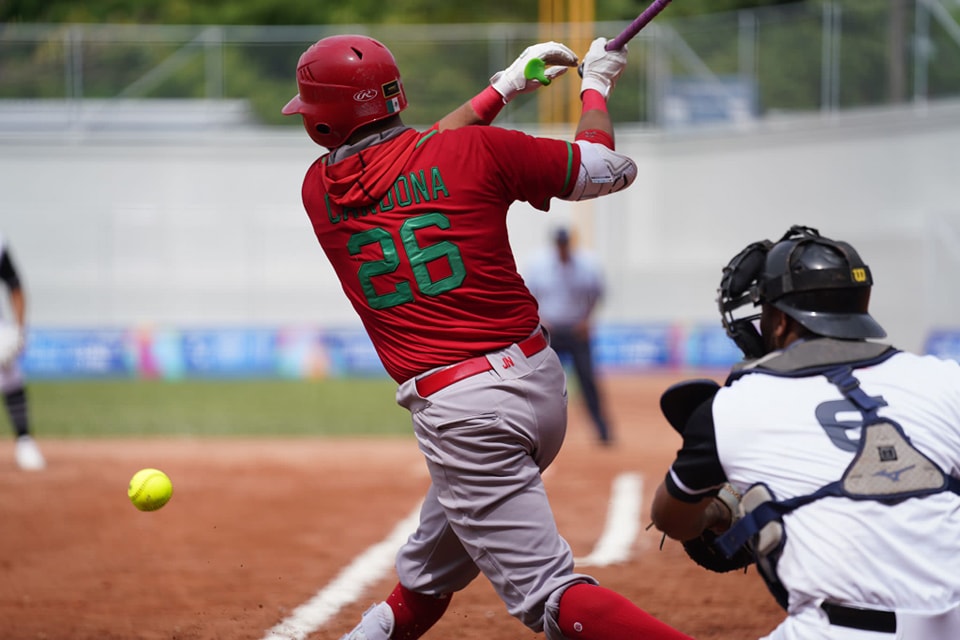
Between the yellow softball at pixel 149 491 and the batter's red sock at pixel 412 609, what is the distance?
1375 mm

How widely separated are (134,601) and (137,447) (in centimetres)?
631

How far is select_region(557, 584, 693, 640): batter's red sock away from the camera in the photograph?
10.5ft

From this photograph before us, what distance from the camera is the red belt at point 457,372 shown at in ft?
10.9

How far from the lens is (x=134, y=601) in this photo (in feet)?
17.6

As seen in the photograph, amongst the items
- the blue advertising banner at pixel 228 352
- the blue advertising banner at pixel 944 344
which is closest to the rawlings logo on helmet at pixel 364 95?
the blue advertising banner at pixel 944 344

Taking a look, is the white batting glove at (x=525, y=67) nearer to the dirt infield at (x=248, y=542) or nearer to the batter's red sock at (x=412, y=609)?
the batter's red sock at (x=412, y=609)

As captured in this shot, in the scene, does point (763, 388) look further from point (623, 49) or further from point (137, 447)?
point (137, 447)

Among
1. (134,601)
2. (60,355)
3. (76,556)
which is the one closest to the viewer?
(134,601)

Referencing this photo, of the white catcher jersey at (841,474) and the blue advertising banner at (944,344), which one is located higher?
the white catcher jersey at (841,474)

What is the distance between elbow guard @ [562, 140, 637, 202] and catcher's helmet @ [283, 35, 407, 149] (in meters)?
0.62

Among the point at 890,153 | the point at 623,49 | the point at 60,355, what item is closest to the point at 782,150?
the point at 890,153

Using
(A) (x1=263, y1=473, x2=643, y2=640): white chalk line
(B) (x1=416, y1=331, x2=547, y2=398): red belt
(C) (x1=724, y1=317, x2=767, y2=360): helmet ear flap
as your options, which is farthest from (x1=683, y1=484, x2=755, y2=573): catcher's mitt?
(A) (x1=263, y1=473, x2=643, y2=640): white chalk line

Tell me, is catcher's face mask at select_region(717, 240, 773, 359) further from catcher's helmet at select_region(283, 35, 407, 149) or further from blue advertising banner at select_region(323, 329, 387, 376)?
blue advertising banner at select_region(323, 329, 387, 376)

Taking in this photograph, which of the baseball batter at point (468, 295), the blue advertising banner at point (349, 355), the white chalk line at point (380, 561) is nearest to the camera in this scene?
the baseball batter at point (468, 295)
